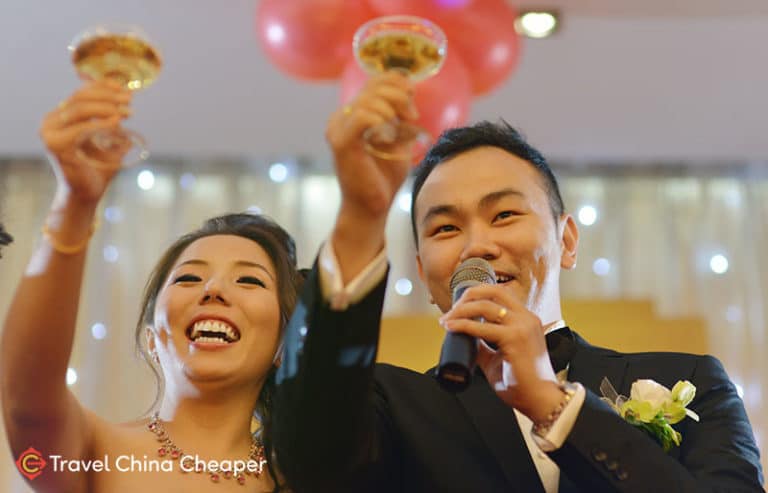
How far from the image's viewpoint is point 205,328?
1.61m

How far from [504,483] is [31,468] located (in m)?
0.65

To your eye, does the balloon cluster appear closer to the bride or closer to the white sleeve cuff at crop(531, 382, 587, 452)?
the bride

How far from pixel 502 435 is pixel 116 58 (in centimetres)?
71

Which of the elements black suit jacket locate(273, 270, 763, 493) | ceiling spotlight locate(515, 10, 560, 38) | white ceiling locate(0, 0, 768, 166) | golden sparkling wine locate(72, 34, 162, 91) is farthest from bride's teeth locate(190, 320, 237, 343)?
ceiling spotlight locate(515, 10, 560, 38)

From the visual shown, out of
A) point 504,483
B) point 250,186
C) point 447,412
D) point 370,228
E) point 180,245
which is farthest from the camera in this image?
point 250,186

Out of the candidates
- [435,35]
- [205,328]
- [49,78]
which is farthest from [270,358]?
[49,78]

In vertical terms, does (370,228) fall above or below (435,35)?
below

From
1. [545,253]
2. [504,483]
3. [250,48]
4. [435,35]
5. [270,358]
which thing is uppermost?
[250,48]

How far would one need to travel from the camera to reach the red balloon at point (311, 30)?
286 centimetres

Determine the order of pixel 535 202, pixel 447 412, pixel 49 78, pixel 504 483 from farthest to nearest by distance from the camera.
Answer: pixel 49 78 → pixel 535 202 → pixel 447 412 → pixel 504 483

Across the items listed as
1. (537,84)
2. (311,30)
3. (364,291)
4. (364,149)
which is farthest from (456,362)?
(537,84)

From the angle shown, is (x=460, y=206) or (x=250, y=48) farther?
(x=250, y=48)

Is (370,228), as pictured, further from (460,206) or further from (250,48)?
(250,48)

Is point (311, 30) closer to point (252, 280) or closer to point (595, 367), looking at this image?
point (252, 280)
